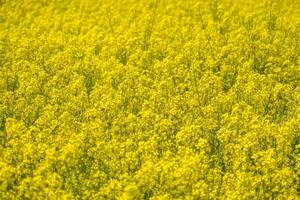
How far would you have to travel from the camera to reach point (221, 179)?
262 inches

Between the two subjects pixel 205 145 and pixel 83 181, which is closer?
pixel 83 181

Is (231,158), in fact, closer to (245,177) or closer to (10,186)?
(245,177)

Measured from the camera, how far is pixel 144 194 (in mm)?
6387

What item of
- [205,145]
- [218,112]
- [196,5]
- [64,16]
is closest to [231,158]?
[205,145]

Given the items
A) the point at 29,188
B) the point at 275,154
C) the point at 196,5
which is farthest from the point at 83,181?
the point at 196,5

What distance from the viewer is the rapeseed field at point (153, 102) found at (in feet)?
20.9

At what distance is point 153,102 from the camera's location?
820 cm

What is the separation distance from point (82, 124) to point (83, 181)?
1178 millimetres

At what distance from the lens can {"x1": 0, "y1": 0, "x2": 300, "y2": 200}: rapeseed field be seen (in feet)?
20.9

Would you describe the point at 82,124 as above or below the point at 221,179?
above

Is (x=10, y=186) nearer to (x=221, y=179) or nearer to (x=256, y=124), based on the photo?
(x=221, y=179)

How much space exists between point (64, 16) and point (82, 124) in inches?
228

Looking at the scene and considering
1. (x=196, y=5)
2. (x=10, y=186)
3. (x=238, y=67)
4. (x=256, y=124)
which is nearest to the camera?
(x=10, y=186)

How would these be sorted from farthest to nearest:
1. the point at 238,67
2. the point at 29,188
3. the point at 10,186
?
the point at 238,67 → the point at 10,186 → the point at 29,188
